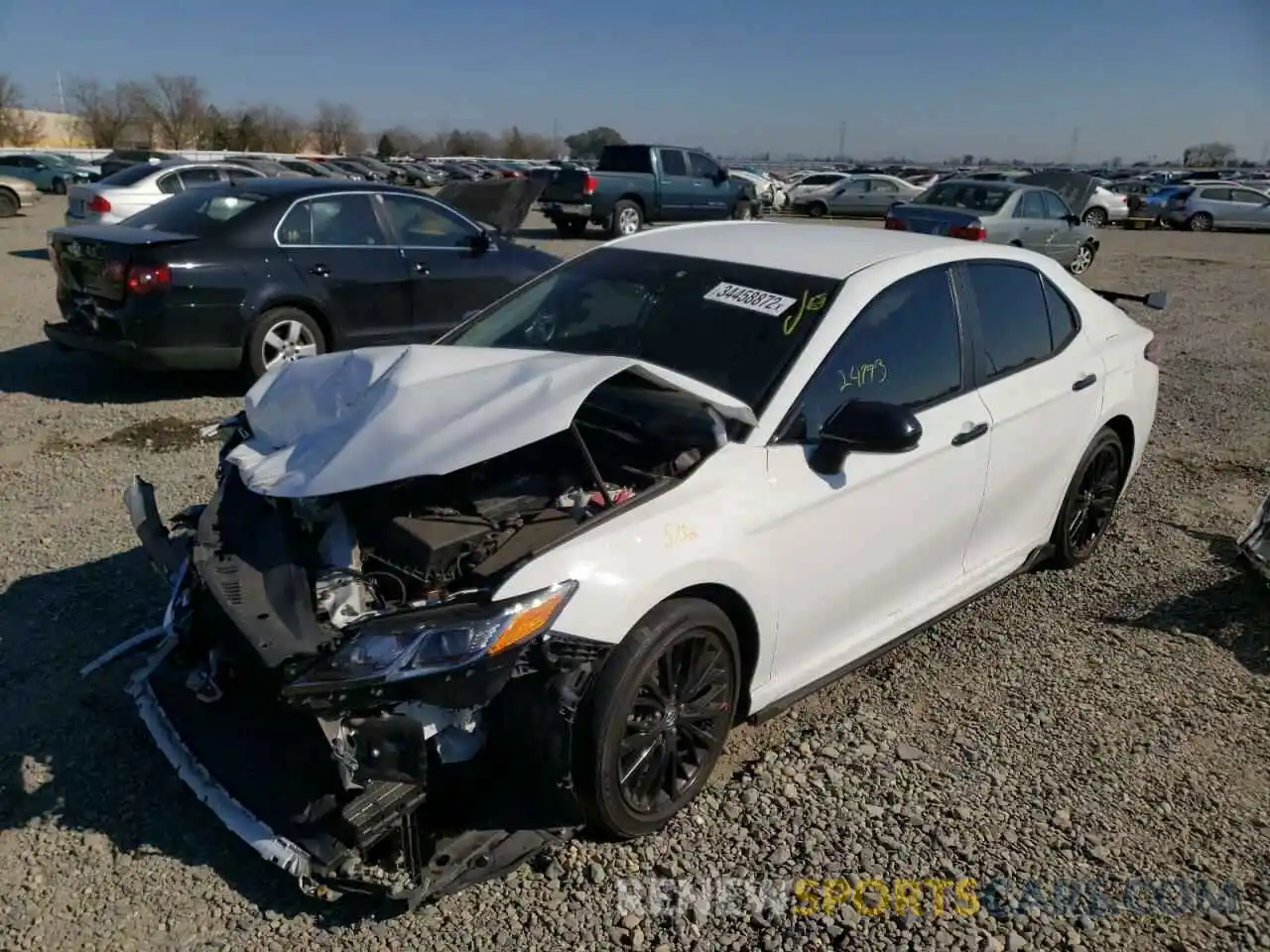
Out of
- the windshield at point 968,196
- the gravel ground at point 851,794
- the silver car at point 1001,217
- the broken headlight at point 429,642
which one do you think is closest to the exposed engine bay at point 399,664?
the broken headlight at point 429,642

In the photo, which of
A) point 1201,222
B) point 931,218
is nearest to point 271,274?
point 931,218

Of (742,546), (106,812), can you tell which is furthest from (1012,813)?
(106,812)

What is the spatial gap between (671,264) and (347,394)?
54.1 inches

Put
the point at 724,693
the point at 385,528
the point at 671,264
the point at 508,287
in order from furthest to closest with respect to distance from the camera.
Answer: the point at 508,287
the point at 671,264
the point at 724,693
the point at 385,528

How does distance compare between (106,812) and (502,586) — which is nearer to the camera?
(502,586)

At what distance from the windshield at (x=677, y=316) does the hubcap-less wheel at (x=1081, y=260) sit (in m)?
15.5

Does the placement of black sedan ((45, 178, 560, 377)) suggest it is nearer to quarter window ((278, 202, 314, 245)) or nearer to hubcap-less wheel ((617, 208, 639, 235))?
quarter window ((278, 202, 314, 245))

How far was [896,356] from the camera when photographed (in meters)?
3.42

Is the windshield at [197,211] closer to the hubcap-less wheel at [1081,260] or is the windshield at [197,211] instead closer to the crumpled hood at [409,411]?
the crumpled hood at [409,411]

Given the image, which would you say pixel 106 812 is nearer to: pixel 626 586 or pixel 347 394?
pixel 347 394

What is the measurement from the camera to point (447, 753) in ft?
8.13

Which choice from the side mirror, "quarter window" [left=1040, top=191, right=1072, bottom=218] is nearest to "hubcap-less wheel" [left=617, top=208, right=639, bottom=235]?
"quarter window" [left=1040, top=191, right=1072, bottom=218]

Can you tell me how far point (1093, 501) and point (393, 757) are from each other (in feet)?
12.3

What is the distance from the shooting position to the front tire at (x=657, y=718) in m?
2.56
